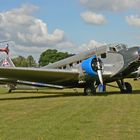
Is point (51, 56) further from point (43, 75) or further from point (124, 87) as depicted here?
point (43, 75)

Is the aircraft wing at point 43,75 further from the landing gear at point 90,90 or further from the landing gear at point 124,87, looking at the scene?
the landing gear at point 124,87

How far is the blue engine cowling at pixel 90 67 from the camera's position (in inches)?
778

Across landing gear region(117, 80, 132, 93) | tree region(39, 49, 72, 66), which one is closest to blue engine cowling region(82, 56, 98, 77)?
landing gear region(117, 80, 132, 93)

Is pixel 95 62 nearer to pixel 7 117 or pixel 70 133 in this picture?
pixel 7 117

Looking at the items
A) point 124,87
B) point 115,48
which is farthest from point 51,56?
point 115,48

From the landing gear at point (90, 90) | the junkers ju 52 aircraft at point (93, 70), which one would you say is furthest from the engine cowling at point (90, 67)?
the landing gear at point (90, 90)

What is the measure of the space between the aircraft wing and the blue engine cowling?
0.64 meters

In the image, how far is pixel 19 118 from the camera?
10109 mm

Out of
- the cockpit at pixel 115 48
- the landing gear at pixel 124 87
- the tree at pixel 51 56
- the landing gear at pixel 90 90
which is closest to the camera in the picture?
the landing gear at pixel 90 90

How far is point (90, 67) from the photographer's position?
64.7 ft

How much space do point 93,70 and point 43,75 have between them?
2740mm

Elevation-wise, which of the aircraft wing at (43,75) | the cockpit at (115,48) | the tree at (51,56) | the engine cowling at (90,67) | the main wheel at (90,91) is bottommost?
the main wheel at (90,91)

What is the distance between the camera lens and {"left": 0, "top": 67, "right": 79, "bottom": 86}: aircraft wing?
18.8 m

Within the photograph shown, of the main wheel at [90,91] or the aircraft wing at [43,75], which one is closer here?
the aircraft wing at [43,75]
